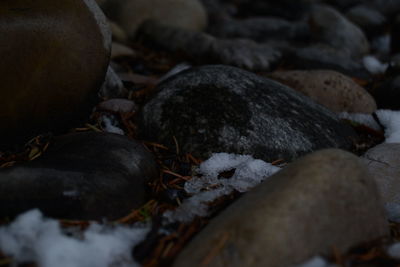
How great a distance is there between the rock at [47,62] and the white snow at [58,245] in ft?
2.60

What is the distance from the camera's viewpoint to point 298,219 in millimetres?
1555

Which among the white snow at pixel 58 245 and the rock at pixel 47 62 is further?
the rock at pixel 47 62

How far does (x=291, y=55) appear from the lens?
488 cm

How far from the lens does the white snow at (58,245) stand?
1517 millimetres

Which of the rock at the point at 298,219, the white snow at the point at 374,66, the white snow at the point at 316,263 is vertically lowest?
the white snow at the point at 374,66

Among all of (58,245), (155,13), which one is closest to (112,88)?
(58,245)

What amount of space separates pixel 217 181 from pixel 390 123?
157cm

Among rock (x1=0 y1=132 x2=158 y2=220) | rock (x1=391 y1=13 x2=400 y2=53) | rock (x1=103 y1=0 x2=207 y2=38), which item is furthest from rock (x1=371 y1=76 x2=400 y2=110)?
rock (x1=391 y1=13 x2=400 y2=53)

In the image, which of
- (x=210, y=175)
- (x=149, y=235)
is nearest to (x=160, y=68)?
(x=210, y=175)

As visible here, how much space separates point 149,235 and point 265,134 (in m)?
1.09

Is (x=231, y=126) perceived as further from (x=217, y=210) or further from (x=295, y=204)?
(x=295, y=204)

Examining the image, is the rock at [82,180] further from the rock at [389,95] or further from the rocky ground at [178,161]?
the rock at [389,95]

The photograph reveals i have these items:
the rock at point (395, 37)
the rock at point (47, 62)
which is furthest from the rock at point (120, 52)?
the rock at point (395, 37)

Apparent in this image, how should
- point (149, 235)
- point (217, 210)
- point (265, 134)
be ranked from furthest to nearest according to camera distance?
1. point (265, 134)
2. point (217, 210)
3. point (149, 235)
